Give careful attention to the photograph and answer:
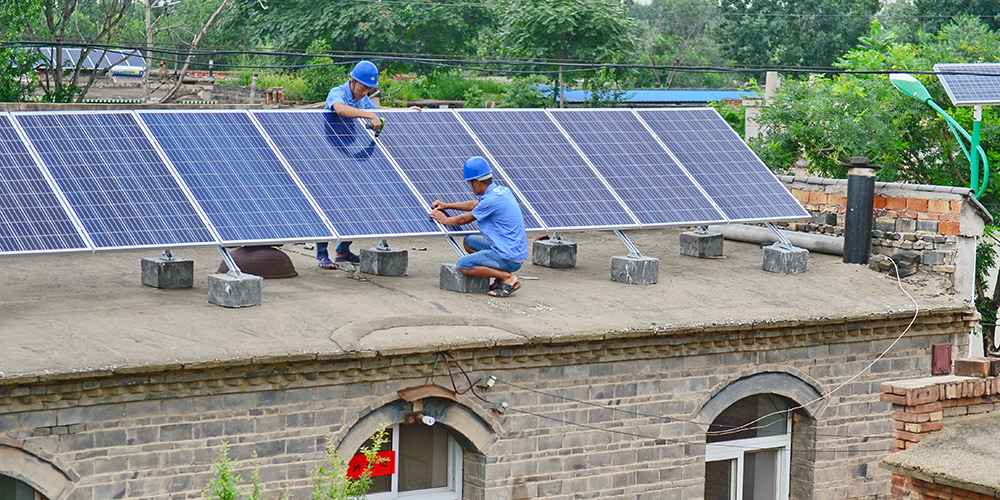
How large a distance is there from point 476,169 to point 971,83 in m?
11.0

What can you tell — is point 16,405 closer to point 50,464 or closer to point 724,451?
point 50,464

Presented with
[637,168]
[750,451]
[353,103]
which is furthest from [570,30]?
[750,451]

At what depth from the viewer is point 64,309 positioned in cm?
1209

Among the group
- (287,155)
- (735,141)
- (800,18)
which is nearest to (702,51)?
(800,18)

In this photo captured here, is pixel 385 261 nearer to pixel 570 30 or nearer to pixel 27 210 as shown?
pixel 27 210

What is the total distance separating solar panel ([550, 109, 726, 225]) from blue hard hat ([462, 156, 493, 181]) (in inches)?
87.0

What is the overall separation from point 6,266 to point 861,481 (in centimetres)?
1033

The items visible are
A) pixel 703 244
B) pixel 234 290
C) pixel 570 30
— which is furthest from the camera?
pixel 570 30

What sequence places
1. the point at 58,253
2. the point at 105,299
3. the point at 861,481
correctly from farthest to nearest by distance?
the point at 861,481 < the point at 105,299 < the point at 58,253

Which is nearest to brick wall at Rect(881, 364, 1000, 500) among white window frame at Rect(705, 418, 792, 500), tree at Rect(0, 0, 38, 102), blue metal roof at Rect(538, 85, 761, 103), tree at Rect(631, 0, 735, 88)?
white window frame at Rect(705, 418, 792, 500)

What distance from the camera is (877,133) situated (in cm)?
2184

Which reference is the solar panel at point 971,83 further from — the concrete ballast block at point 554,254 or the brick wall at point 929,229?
the concrete ballast block at point 554,254

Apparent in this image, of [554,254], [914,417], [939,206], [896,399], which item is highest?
[939,206]

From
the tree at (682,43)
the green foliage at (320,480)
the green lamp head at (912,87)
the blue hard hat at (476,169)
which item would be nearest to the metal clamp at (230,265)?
the green foliage at (320,480)
